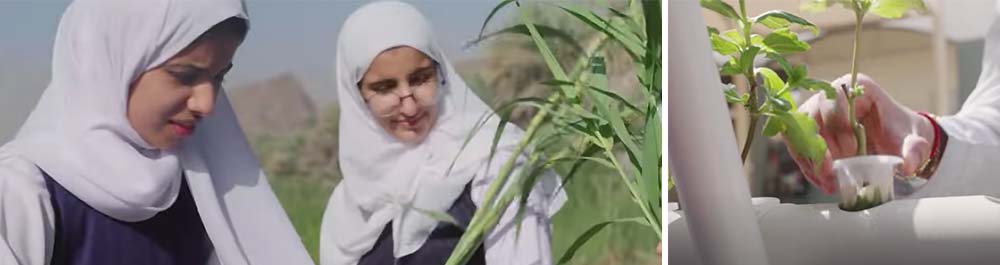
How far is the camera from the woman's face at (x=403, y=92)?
1368 millimetres

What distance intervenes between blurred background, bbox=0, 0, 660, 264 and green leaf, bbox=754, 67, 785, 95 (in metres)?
0.22

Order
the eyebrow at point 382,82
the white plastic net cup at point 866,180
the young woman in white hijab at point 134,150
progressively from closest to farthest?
1. the young woman in white hijab at point 134,150
2. the eyebrow at point 382,82
3. the white plastic net cup at point 866,180

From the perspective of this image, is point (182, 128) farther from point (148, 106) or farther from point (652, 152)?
point (652, 152)

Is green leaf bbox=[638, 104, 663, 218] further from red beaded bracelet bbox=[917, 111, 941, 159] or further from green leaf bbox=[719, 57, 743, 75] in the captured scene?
red beaded bracelet bbox=[917, 111, 941, 159]

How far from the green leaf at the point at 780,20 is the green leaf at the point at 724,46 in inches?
2.4

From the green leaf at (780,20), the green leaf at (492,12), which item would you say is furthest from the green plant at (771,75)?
the green leaf at (492,12)

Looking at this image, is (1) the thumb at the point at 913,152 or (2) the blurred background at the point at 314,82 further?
(1) the thumb at the point at 913,152

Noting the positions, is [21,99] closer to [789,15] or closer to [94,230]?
[94,230]

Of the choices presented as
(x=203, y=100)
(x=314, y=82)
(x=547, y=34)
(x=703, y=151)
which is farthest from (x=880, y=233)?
(x=203, y=100)

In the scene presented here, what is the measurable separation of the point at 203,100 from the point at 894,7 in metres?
1.00

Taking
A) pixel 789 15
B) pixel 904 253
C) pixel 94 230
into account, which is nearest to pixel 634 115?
pixel 789 15

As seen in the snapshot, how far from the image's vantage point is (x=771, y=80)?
1534mm

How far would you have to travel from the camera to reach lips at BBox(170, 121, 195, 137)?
1.29 meters

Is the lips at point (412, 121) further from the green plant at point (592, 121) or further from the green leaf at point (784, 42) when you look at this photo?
the green leaf at point (784, 42)
